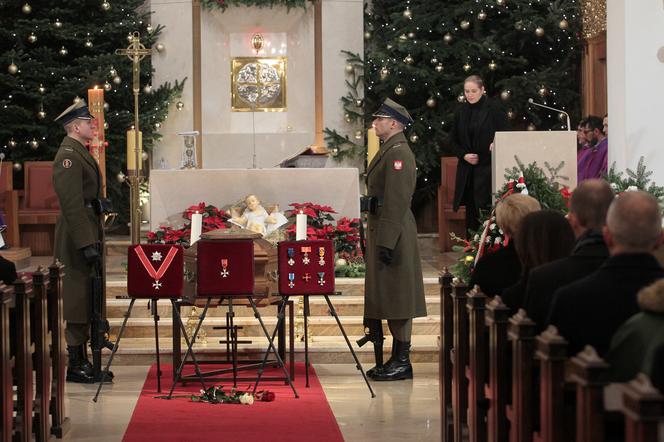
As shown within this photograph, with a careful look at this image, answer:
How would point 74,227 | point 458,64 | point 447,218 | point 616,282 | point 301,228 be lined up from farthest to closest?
point 458,64 < point 447,218 < point 301,228 < point 74,227 < point 616,282

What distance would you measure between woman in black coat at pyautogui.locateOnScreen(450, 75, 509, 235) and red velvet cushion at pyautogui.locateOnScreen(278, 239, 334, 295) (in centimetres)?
296

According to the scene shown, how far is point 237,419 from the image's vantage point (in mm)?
6488

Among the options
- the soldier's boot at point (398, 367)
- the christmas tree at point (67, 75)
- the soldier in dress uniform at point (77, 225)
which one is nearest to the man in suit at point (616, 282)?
the soldier's boot at point (398, 367)

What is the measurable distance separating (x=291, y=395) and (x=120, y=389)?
1.13 meters

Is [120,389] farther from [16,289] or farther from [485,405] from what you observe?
[485,405]

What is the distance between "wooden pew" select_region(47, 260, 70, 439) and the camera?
6164 millimetres

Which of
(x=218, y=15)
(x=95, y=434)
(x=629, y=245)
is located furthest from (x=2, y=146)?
(x=629, y=245)

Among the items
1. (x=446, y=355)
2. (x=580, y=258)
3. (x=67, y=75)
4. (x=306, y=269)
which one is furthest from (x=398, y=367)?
(x=67, y=75)

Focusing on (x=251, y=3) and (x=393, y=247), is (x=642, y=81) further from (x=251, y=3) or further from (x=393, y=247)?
(x=251, y=3)

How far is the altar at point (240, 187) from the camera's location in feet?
34.8

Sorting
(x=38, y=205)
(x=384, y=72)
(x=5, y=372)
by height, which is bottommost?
(x=5, y=372)

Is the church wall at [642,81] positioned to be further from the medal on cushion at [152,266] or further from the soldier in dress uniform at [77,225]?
the soldier in dress uniform at [77,225]

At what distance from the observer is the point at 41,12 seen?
13.8 m

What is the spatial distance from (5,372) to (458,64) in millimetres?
9538
